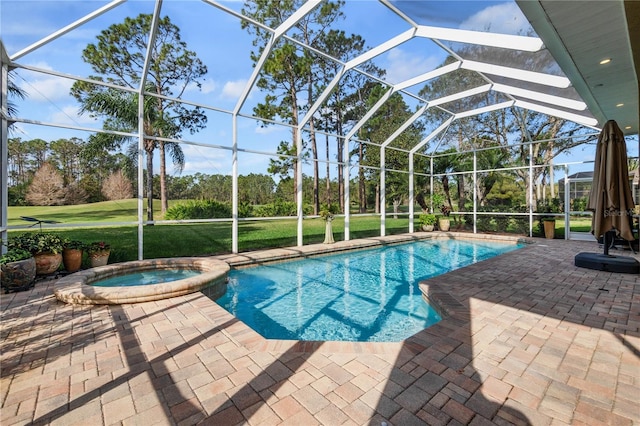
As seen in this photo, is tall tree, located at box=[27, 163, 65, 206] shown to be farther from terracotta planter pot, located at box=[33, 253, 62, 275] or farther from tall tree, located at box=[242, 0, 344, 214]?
tall tree, located at box=[242, 0, 344, 214]

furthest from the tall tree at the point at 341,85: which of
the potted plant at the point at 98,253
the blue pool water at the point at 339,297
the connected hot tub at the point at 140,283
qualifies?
the potted plant at the point at 98,253

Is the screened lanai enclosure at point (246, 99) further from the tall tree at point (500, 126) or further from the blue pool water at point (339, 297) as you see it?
the blue pool water at point (339, 297)

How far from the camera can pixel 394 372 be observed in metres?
2.34

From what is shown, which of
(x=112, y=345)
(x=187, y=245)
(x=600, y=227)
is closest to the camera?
(x=112, y=345)

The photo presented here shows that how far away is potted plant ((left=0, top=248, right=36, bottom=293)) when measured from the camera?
170 inches

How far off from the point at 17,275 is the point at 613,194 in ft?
32.9

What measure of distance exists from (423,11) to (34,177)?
31.2ft

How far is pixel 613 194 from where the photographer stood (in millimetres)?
5242

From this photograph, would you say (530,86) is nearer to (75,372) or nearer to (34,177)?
(75,372)

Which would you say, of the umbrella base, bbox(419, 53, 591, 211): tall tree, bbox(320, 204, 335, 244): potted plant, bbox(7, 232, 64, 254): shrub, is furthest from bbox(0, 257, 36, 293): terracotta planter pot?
the umbrella base

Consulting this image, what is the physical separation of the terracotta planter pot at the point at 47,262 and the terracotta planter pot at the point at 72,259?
0.65 feet

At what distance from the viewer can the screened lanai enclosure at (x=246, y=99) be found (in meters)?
5.41

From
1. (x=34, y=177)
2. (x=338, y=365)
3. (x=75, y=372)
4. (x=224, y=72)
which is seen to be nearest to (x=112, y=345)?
(x=75, y=372)

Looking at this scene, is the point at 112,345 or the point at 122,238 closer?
the point at 112,345
